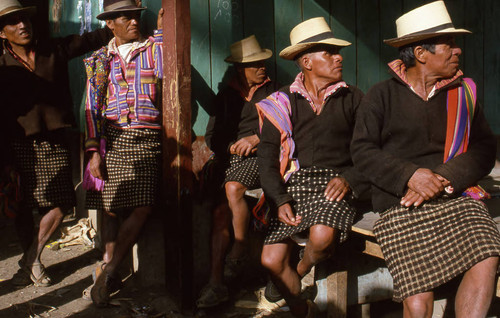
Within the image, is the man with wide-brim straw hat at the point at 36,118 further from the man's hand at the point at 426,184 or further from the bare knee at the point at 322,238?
the man's hand at the point at 426,184

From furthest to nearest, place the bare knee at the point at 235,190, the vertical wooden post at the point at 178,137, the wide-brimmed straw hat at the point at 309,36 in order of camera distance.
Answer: the bare knee at the point at 235,190, the vertical wooden post at the point at 178,137, the wide-brimmed straw hat at the point at 309,36

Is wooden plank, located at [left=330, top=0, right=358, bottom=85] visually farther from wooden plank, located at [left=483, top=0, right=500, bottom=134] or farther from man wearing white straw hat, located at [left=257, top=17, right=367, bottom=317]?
wooden plank, located at [left=483, top=0, right=500, bottom=134]

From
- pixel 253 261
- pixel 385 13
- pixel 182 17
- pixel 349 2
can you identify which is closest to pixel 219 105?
pixel 182 17

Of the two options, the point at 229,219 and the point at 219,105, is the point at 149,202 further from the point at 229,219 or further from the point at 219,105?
the point at 219,105

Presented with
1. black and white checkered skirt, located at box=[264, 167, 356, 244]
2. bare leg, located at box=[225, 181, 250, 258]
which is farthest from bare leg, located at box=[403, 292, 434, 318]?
bare leg, located at box=[225, 181, 250, 258]

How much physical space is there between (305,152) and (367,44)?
2227mm

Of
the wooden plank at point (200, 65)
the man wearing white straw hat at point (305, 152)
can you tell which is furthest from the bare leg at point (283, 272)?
the wooden plank at point (200, 65)

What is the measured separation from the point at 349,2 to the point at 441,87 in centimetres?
244

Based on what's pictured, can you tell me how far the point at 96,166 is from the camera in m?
4.28

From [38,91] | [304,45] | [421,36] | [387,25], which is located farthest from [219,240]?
[387,25]

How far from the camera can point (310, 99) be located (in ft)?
12.0

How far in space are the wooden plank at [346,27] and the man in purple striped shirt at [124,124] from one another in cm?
189

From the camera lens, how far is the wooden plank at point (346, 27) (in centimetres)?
518

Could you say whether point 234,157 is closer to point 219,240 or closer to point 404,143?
point 219,240
